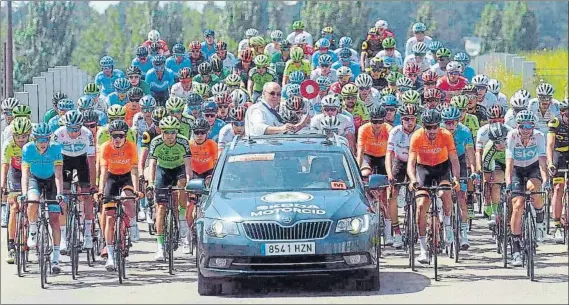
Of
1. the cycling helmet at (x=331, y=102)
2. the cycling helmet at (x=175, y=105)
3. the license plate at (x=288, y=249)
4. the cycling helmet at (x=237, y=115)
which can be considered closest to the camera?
the license plate at (x=288, y=249)

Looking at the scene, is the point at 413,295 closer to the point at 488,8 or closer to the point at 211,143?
the point at 211,143

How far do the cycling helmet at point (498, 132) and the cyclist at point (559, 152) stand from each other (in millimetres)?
634

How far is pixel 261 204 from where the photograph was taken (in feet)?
46.4

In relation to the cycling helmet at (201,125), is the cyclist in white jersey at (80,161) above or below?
below

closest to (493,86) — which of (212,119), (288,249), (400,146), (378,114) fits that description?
(378,114)

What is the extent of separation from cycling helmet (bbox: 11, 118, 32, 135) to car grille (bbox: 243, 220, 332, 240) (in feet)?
13.7

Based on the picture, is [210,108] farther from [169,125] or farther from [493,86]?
[493,86]

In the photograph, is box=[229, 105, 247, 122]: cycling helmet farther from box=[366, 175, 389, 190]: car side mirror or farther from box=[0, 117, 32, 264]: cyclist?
box=[366, 175, 389, 190]: car side mirror

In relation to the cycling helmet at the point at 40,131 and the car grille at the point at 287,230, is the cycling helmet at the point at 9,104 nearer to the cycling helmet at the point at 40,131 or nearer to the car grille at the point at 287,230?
the cycling helmet at the point at 40,131

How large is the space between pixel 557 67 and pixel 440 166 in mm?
41649

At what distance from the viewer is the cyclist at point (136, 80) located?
24266mm

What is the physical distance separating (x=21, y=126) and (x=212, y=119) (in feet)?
11.4

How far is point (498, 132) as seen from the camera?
61.1 feet

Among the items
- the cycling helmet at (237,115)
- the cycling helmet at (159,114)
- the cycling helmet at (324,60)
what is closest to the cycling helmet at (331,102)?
the cycling helmet at (237,115)
